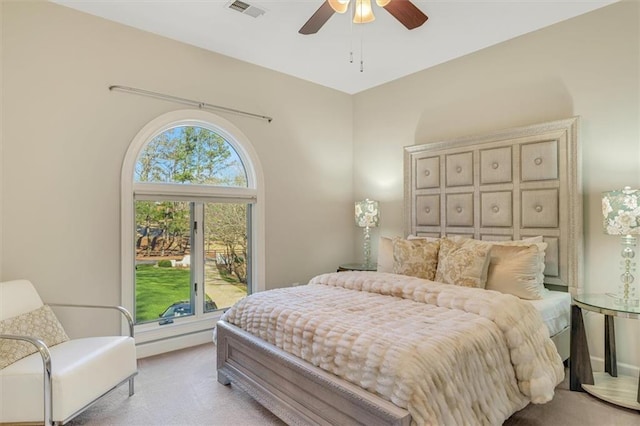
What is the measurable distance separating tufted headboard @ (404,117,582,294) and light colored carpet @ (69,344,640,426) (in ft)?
3.14

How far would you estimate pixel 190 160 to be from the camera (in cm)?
377

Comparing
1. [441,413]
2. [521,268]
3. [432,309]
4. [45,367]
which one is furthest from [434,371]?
[45,367]

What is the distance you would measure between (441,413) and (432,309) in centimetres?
83

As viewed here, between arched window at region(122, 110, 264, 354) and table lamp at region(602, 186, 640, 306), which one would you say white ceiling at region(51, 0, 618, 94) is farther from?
table lamp at region(602, 186, 640, 306)

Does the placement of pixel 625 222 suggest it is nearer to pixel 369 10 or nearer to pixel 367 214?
pixel 369 10

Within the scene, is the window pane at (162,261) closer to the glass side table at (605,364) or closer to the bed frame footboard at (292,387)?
the bed frame footboard at (292,387)

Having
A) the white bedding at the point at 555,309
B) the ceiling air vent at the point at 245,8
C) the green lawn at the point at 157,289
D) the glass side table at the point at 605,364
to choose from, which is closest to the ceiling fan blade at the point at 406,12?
the ceiling air vent at the point at 245,8

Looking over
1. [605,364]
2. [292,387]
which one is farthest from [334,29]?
[605,364]

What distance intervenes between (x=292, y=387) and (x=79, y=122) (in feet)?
9.01

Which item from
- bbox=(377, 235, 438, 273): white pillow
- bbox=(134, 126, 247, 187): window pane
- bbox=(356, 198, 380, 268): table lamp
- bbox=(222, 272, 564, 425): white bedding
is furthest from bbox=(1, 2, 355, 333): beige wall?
bbox=(222, 272, 564, 425): white bedding

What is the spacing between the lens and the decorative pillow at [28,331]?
2.16 m

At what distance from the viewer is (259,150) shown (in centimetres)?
418

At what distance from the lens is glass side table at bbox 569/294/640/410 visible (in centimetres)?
249

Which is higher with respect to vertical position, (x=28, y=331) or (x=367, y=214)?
(x=367, y=214)
